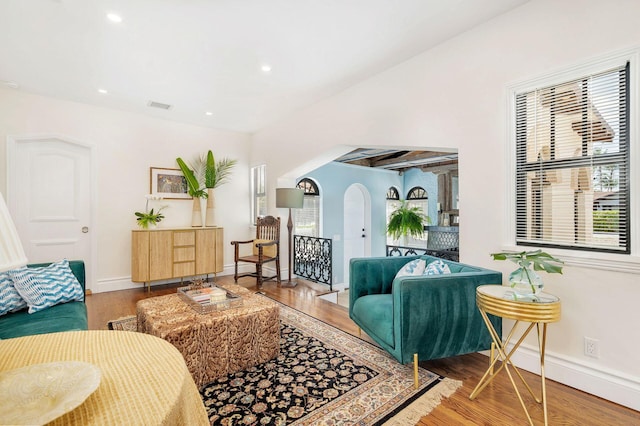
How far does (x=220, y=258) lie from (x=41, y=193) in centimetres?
258

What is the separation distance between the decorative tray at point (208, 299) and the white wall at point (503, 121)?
6.74ft

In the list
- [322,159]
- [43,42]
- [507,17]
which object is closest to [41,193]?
[43,42]

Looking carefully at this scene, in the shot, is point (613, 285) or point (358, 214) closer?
point (613, 285)

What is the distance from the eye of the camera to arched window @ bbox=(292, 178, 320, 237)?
6.51 meters

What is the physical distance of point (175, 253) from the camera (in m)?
4.75

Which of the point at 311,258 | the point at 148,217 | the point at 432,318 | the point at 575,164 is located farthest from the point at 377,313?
the point at 148,217

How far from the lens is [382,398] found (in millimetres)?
1929

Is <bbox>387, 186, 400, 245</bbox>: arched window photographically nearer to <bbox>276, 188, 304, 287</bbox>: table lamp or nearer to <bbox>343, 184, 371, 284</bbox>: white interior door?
<bbox>343, 184, 371, 284</bbox>: white interior door

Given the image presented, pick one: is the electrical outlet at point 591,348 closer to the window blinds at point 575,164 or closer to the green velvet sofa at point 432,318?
the green velvet sofa at point 432,318

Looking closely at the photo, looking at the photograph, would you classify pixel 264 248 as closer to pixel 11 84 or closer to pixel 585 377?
pixel 11 84

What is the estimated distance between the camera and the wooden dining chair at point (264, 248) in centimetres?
473

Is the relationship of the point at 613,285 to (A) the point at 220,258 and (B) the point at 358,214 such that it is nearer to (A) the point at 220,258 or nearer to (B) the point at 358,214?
(A) the point at 220,258

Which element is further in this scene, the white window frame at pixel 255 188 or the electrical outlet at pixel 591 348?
the white window frame at pixel 255 188

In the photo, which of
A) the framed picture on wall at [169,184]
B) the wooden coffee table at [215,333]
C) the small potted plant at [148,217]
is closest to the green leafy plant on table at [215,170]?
the framed picture on wall at [169,184]
